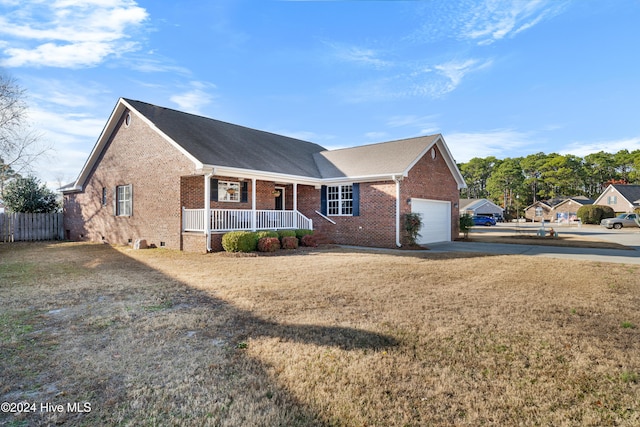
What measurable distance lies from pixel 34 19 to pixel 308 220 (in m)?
12.5

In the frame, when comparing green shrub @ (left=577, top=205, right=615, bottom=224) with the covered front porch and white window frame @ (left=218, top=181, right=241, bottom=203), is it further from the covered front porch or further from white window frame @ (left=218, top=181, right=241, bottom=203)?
white window frame @ (left=218, top=181, right=241, bottom=203)

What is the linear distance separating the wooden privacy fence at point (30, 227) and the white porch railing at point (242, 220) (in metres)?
12.5

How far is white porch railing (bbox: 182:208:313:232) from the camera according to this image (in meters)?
13.8

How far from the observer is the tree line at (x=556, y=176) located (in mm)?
69062

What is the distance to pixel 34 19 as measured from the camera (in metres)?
11.5

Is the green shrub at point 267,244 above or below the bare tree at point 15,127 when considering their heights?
below

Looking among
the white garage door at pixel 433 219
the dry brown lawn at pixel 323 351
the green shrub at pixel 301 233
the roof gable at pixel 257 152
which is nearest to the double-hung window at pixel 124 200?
the roof gable at pixel 257 152

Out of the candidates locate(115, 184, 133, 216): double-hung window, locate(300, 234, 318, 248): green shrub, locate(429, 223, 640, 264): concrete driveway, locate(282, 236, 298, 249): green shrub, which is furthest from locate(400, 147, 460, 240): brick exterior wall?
locate(115, 184, 133, 216): double-hung window

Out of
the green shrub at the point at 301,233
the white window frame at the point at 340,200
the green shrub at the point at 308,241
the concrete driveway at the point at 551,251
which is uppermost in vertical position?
the white window frame at the point at 340,200

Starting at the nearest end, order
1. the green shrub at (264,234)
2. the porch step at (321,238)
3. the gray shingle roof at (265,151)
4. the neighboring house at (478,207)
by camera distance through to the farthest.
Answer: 1. the green shrub at (264,234)
2. the gray shingle roof at (265,151)
3. the porch step at (321,238)
4. the neighboring house at (478,207)

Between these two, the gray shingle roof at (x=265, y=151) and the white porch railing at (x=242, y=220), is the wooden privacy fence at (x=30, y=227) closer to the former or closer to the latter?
the gray shingle roof at (x=265, y=151)

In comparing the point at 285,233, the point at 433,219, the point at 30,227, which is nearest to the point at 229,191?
the point at 285,233

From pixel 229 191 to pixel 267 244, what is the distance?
4.10 meters

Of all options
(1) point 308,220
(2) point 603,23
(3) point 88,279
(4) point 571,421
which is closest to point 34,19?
(3) point 88,279
